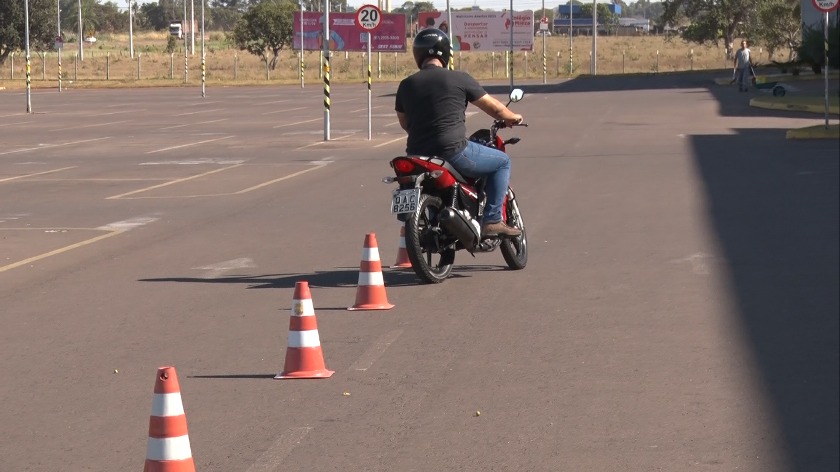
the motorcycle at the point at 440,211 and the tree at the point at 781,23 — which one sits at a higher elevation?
the tree at the point at 781,23

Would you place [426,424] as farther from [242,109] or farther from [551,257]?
[242,109]

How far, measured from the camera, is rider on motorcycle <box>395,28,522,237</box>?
436 inches

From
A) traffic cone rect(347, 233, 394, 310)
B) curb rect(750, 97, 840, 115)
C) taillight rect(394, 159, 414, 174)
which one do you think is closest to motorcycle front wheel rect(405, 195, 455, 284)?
taillight rect(394, 159, 414, 174)

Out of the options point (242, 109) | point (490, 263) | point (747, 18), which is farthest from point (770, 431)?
point (747, 18)

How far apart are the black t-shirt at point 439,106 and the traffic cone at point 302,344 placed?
11.7 feet

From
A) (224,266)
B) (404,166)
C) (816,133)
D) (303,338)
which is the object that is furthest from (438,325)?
(816,133)

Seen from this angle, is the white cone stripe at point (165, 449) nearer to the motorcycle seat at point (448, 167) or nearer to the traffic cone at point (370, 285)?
the traffic cone at point (370, 285)

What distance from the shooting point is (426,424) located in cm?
667

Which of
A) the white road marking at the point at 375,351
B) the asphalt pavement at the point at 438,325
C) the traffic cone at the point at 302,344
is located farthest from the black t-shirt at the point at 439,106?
the traffic cone at the point at 302,344

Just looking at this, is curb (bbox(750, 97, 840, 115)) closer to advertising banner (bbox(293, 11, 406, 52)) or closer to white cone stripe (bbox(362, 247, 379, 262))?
white cone stripe (bbox(362, 247, 379, 262))

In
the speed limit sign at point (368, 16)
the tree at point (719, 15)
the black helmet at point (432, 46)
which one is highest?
the tree at point (719, 15)

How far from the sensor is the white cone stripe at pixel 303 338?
7.74 m

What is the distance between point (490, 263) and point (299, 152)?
14.9 m

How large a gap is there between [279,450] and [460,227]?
4.93 m
